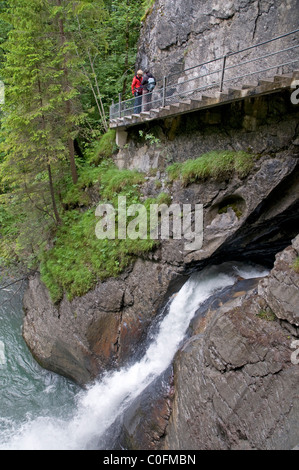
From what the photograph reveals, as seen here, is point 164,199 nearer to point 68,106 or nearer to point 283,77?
point 283,77

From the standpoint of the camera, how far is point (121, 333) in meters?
9.08

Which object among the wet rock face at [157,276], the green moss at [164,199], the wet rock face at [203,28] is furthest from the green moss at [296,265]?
→ the wet rock face at [203,28]

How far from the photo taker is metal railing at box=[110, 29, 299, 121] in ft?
21.0

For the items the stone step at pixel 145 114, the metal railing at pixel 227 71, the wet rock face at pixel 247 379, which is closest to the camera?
the wet rock face at pixel 247 379

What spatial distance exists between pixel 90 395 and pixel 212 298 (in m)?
5.05

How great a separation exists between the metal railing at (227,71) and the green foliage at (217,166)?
1605 mm

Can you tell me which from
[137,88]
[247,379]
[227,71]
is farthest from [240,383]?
[137,88]

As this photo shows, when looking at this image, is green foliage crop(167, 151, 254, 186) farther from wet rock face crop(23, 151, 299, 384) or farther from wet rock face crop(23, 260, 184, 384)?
wet rock face crop(23, 260, 184, 384)

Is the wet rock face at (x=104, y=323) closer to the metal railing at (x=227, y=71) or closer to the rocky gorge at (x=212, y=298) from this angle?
the rocky gorge at (x=212, y=298)

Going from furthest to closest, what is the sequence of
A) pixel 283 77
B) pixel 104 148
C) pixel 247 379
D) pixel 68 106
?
pixel 104 148 < pixel 68 106 < pixel 247 379 < pixel 283 77

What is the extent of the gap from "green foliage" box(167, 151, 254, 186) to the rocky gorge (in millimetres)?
141

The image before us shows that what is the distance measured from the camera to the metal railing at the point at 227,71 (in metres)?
6.41

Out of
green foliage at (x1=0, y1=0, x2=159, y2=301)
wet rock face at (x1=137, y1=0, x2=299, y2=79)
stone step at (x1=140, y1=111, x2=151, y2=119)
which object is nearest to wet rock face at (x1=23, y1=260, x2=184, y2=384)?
green foliage at (x1=0, y1=0, x2=159, y2=301)

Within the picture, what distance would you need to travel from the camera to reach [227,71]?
26.9ft
